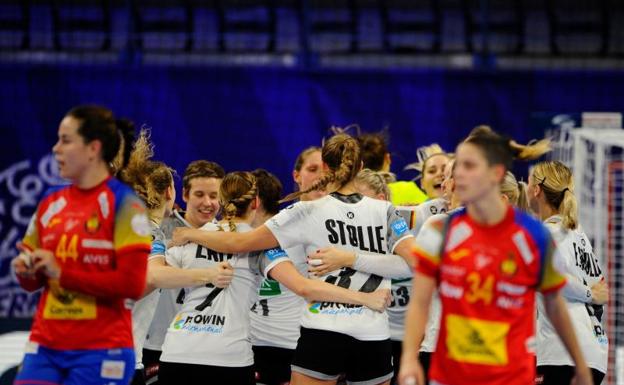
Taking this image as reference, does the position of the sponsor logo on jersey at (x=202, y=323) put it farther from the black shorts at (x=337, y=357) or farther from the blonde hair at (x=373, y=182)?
the blonde hair at (x=373, y=182)

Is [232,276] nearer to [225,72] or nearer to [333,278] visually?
[333,278]

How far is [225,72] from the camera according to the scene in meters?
13.2

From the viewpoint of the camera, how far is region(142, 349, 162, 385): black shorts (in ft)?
22.4

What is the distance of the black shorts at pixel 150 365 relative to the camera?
6.82m

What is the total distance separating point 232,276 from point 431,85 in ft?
25.6

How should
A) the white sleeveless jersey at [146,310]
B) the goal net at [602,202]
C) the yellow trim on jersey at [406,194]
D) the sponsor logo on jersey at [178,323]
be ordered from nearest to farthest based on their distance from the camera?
1. the sponsor logo on jersey at [178,323]
2. the white sleeveless jersey at [146,310]
3. the yellow trim on jersey at [406,194]
4. the goal net at [602,202]

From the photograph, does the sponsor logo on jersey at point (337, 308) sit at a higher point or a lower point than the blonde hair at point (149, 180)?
lower

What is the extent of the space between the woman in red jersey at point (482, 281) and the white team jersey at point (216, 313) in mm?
1526

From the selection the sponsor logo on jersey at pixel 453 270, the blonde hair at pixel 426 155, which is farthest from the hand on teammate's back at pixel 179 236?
the blonde hair at pixel 426 155

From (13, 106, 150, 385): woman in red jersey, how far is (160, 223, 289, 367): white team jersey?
108 centimetres

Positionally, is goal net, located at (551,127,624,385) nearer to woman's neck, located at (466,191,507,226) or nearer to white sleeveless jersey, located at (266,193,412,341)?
white sleeveless jersey, located at (266,193,412,341)

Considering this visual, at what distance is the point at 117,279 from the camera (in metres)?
4.46

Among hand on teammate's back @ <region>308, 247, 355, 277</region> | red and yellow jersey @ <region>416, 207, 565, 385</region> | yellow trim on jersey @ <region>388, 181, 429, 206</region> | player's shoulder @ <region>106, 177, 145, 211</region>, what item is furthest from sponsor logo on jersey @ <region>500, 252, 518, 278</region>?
yellow trim on jersey @ <region>388, 181, 429, 206</region>

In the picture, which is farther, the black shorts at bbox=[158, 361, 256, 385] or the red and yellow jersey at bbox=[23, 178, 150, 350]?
the black shorts at bbox=[158, 361, 256, 385]
